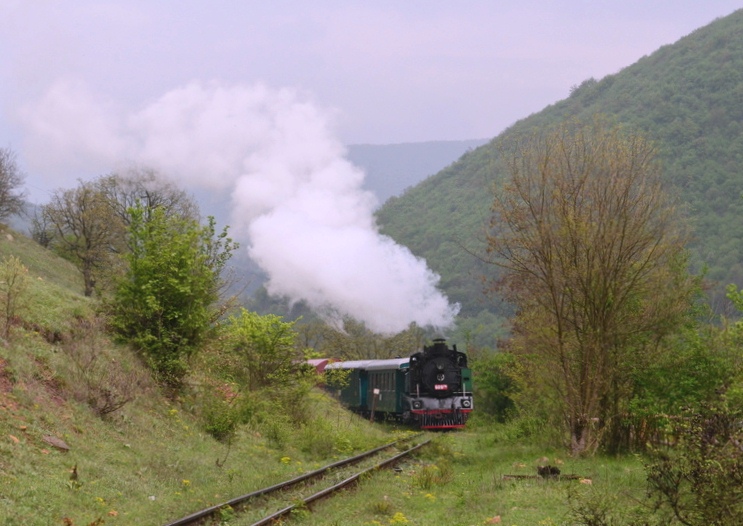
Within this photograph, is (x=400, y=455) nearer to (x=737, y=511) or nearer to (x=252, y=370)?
(x=252, y=370)

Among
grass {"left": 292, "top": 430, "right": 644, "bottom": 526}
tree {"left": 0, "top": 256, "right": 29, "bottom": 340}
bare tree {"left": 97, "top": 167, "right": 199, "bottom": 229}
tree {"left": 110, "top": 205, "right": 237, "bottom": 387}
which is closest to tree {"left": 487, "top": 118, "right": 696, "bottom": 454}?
grass {"left": 292, "top": 430, "right": 644, "bottom": 526}

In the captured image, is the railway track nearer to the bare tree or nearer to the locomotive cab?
the locomotive cab

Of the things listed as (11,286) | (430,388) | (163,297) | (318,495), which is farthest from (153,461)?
(430,388)

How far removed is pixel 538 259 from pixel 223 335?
374 inches

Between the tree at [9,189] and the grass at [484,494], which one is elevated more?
the tree at [9,189]

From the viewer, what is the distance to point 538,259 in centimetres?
1891

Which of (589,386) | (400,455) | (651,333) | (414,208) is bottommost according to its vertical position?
(400,455)

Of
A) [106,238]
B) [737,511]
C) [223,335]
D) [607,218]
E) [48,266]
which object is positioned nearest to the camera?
[737,511]

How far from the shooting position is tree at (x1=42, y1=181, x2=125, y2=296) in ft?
147

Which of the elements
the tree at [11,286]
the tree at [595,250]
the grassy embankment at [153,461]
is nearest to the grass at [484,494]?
the grassy embankment at [153,461]

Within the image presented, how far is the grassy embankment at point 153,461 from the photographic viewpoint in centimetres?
1065

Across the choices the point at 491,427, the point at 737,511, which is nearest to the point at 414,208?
the point at 491,427

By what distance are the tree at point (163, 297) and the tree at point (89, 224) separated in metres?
23.4

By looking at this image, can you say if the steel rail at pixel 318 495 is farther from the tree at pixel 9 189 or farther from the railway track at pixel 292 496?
the tree at pixel 9 189
